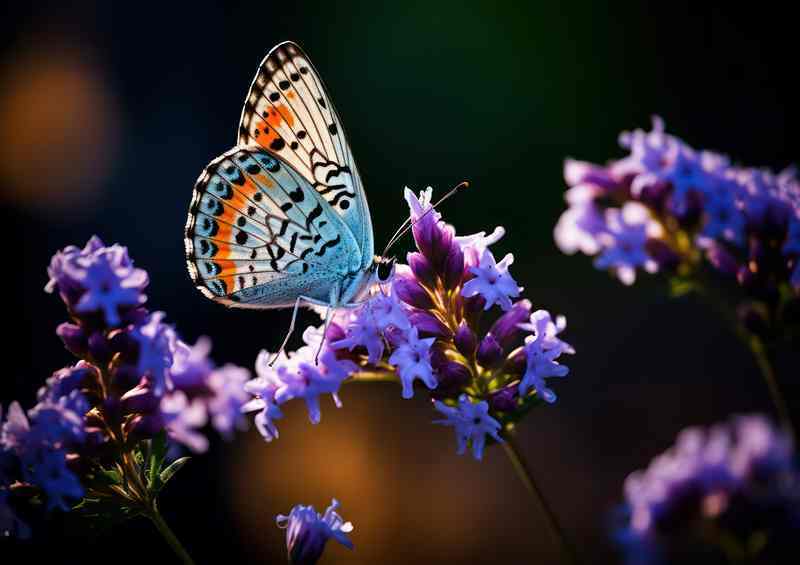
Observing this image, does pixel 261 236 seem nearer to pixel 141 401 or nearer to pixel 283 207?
pixel 283 207

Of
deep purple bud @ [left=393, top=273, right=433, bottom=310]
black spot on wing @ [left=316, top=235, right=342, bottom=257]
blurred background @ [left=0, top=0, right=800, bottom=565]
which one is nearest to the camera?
deep purple bud @ [left=393, top=273, right=433, bottom=310]

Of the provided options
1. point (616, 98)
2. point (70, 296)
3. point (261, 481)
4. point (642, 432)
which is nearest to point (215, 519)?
point (261, 481)

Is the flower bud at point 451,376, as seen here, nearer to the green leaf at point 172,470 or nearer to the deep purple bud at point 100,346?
the green leaf at point 172,470

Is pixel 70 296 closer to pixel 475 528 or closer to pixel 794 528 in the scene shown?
pixel 794 528

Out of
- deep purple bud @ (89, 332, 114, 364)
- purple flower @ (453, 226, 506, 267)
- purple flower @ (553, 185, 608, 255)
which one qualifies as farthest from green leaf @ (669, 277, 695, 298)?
deep purple bud @ (89, 332, 114, 364)

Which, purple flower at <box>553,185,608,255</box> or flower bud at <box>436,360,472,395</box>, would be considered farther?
flower bud at <box>436,360,472,395</box>

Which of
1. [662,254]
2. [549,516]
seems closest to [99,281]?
[549,516]

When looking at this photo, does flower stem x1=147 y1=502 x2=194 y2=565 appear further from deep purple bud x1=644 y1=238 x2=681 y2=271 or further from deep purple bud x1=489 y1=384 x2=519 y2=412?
deep purple bud x1=644 y1=238 x2=681 y2=271
